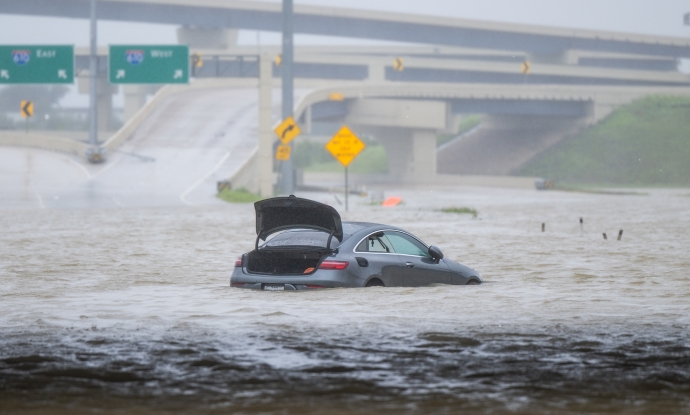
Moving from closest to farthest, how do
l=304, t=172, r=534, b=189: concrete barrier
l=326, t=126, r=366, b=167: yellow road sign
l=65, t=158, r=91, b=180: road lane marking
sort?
1. l=326, t=126, r=366, b=167: yellow road sign
2. l=65, t=158, r=91, b=180: road lane marking
3. l=304, t=172, r=534, b=189: concrete barrier

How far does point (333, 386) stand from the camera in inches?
327

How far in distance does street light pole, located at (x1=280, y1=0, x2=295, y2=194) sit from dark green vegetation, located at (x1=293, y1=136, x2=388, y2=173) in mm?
56285

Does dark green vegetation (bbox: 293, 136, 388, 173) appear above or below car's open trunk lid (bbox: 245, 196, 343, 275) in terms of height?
above

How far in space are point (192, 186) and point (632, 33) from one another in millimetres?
80180

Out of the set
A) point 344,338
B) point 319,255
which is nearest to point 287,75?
point 319,255

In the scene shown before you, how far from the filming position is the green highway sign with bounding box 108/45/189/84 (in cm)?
5384

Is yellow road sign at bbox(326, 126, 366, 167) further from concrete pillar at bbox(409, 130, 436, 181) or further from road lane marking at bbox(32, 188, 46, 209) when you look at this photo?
concrete pillar at bbox(409, 130, 436, 181)

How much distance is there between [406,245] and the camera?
47.7 ft

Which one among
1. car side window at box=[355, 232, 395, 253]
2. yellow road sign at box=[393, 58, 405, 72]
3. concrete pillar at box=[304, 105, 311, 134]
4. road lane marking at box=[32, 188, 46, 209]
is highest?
yellow road sign at box=[393, 58, 405, 72]

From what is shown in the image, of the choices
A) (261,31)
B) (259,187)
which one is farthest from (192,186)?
(261,31)

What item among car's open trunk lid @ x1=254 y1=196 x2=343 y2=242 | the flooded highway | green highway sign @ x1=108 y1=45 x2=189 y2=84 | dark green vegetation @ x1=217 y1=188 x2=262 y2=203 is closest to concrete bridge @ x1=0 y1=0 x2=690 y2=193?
green highway sign @ x1=108 y1=45 x2=189 y2=84

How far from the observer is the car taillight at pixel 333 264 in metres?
13.1

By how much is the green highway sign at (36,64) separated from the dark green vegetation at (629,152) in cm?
4088

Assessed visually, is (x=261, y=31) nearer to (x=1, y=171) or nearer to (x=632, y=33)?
(x=632, y=33)
